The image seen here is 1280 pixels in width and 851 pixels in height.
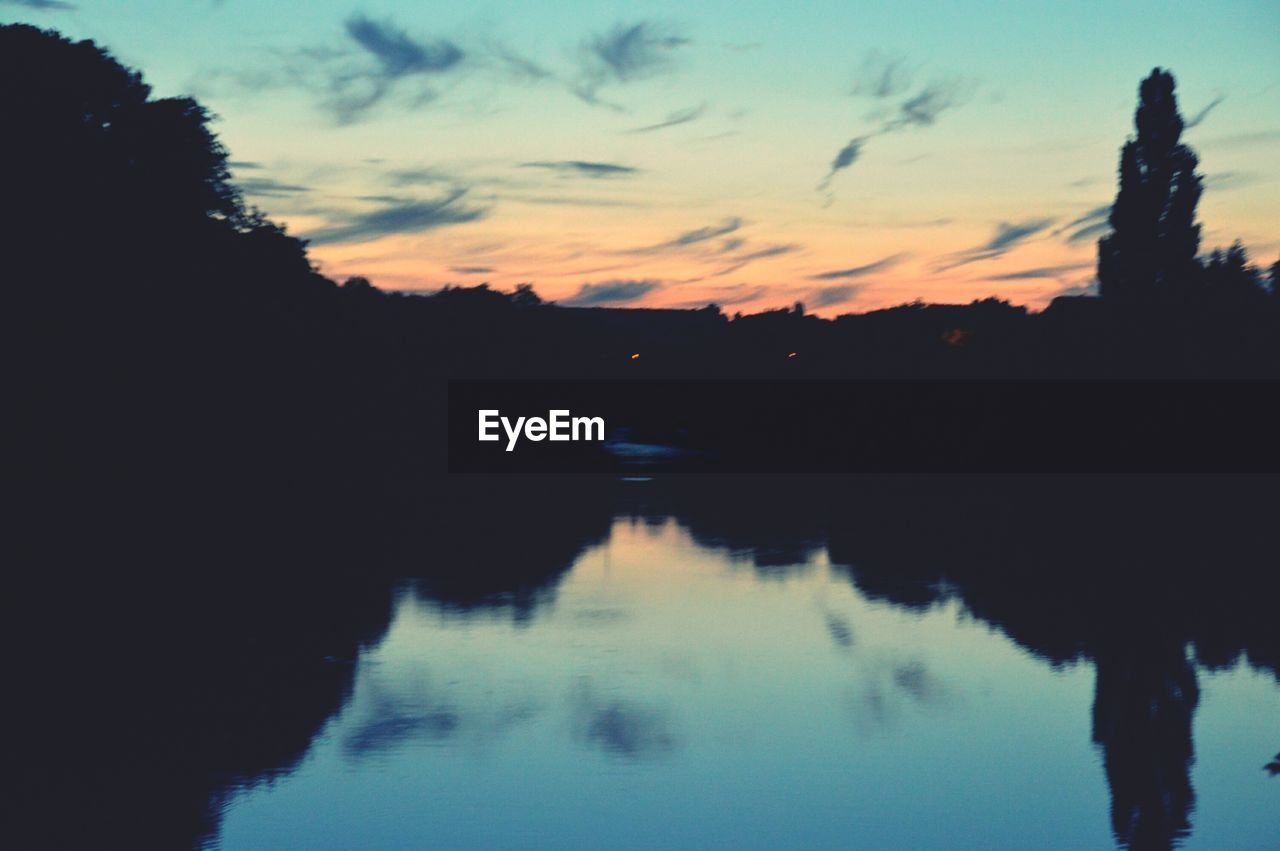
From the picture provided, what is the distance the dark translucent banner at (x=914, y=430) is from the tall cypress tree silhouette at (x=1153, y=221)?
3.67 metres

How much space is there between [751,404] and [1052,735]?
5634 cm

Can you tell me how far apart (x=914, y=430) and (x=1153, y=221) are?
38.4 feet

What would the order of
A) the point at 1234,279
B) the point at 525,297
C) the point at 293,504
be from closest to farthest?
the point at 293,504 < the point at 1234,279 < the point at 525,297

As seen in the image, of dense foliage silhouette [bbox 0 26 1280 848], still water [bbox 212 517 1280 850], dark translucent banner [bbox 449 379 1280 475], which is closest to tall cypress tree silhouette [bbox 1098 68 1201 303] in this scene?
dense foliage silhouette [bbox 0 26 1280 848]

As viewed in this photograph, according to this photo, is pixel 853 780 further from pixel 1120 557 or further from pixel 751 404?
pixel 751 404

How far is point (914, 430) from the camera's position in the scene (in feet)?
176

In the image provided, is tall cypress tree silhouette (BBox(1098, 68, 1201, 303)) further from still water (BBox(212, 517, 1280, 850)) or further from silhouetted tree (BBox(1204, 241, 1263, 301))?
still water (BBox(212, 517, 1280, 850))

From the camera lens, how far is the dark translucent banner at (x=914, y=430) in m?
45.0

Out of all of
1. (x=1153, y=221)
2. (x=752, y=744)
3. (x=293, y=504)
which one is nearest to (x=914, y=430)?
(x=1153, y=221)

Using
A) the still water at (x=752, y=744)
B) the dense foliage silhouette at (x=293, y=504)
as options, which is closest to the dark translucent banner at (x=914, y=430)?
the dense foliage silhouette at (x=293, y=504)

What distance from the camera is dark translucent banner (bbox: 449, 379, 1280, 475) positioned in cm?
4497

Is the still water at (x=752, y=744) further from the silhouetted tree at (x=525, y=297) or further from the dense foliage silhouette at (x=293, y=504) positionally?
the silhouetted tree at (x=525, y=297)

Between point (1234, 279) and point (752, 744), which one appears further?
A: point (1234, 279)

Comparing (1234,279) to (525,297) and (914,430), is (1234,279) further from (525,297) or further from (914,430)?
(525,297)
